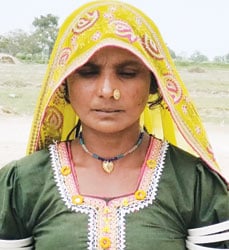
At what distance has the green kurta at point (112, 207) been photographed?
4.45 ft

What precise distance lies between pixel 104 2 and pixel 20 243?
24.6 inches

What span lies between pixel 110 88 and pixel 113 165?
22cm

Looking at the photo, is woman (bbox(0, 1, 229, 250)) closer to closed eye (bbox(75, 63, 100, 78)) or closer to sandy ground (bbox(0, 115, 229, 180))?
closed eye (bbox(75, 63, 100, 78))

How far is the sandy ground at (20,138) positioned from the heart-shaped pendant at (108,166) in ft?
12.4

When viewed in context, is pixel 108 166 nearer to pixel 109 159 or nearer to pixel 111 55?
pixel 109 159

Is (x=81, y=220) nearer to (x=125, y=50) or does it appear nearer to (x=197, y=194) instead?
(x=197, y=194)

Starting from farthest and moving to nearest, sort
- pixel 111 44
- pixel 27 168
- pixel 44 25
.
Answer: pixel 44 25 < pixel 27 168 < pixel 111 44

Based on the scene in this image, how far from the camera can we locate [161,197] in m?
1.38

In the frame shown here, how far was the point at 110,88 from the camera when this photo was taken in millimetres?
1337

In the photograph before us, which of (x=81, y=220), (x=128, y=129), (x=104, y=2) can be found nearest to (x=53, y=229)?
(x=81, y=220)

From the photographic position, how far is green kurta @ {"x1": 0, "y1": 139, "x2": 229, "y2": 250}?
1.36 metres

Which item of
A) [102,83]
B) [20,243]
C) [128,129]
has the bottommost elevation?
[20,243]

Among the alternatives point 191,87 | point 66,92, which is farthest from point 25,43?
point 66,92

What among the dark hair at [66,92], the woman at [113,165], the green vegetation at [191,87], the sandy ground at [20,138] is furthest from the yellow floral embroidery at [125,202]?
the green vegetation at [191,87]
